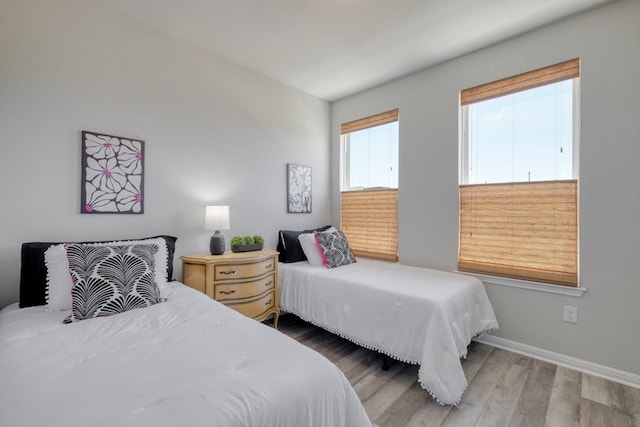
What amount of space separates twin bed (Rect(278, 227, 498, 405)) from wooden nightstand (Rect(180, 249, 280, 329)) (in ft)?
1.15

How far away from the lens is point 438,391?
68.6 inches

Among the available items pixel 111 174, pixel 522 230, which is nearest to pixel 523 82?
pixel 522 230

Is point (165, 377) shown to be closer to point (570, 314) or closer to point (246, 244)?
point (246, 244)

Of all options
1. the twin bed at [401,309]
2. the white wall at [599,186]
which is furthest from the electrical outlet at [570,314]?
the twin bed at [401,309]

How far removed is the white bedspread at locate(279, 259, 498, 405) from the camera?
1810 millimetres

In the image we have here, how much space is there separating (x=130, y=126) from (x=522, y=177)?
10.8 ft

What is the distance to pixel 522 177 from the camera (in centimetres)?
248

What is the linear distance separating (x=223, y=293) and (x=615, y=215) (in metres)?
3.01

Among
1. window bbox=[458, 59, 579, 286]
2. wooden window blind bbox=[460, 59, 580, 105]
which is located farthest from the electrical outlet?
wooden window blind bbox=[460, 59, 580, 105]

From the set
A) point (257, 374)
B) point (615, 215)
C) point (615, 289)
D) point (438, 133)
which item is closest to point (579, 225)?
point (615, 215)

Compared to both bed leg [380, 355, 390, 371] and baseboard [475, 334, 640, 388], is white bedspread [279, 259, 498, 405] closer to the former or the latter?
bed leg [380, 355, 390, 371]

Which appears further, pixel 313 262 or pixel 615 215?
pixel 313 262

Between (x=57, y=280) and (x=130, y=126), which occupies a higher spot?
(x=130, y=126)

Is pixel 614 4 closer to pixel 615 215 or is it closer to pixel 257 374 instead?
pixel 615 215
